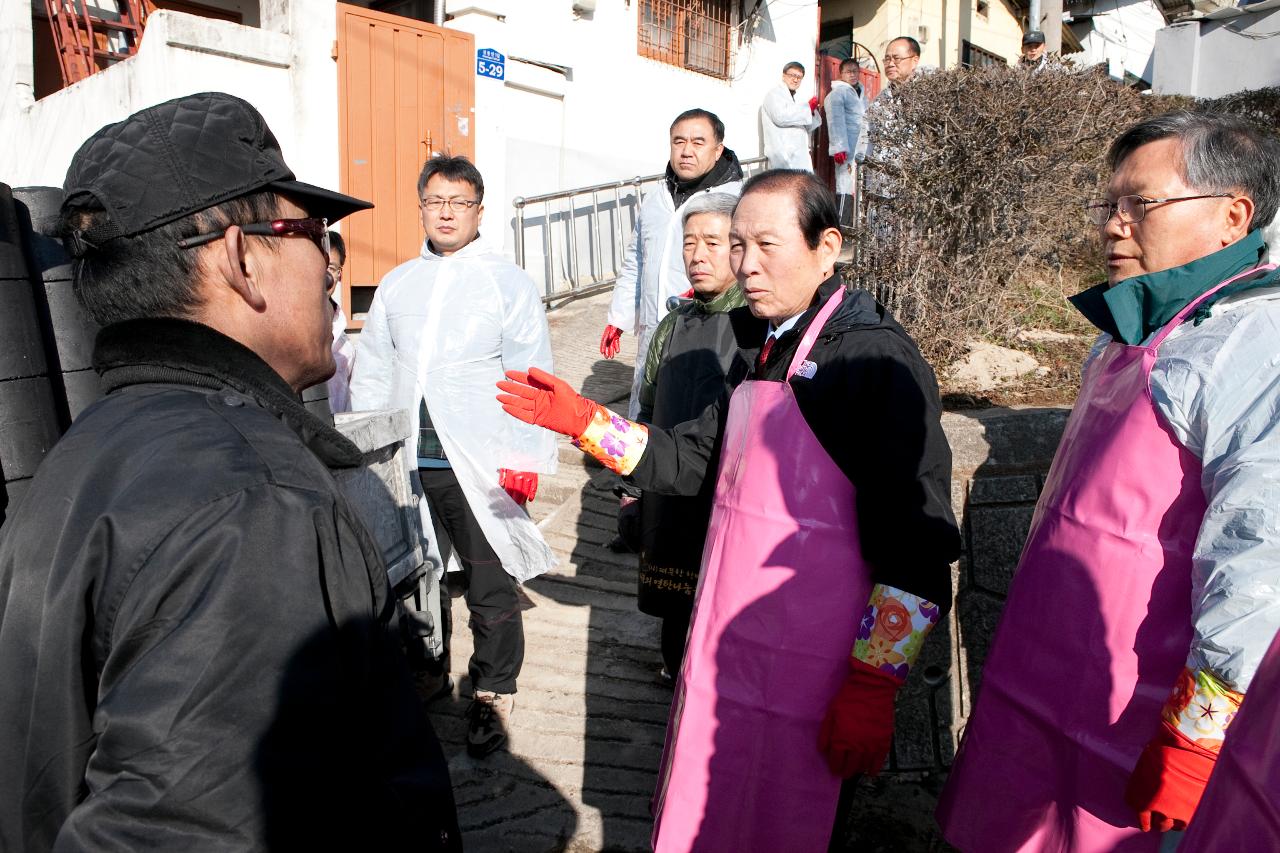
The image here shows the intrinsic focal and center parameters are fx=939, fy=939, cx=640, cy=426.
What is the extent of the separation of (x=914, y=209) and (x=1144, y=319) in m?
4.01

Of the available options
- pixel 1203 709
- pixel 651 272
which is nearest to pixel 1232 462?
pixel 1203 709

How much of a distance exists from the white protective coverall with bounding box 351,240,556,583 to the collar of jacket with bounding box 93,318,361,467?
239 cm

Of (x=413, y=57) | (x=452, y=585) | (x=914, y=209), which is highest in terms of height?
(x=413, y=57)

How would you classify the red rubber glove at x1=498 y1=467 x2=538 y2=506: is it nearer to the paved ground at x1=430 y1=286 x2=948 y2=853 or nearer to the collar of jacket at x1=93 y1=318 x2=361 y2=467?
the paved ground at x1=430 y1=286 x2=948 y2=853

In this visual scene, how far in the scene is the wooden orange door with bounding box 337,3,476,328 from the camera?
8.27 meters

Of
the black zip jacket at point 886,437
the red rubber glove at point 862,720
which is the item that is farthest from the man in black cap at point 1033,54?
the red rubber glove at point 862,720

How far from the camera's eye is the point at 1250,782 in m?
0.95

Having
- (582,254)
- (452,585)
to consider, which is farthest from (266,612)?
(582,254)

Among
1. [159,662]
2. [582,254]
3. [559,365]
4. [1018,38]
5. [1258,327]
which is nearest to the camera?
[159,662]

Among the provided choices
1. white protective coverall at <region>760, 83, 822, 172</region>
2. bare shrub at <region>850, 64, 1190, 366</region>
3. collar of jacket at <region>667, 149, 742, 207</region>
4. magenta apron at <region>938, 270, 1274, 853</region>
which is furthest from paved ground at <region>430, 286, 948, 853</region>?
white protective coverall at <region>760, 83, 822, 172</region>

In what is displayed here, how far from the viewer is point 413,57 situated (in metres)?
8.51

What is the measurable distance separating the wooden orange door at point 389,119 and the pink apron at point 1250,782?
8.08 meters

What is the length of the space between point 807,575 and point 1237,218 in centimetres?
118

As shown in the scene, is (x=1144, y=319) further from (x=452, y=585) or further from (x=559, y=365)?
(x=559, y=365)
